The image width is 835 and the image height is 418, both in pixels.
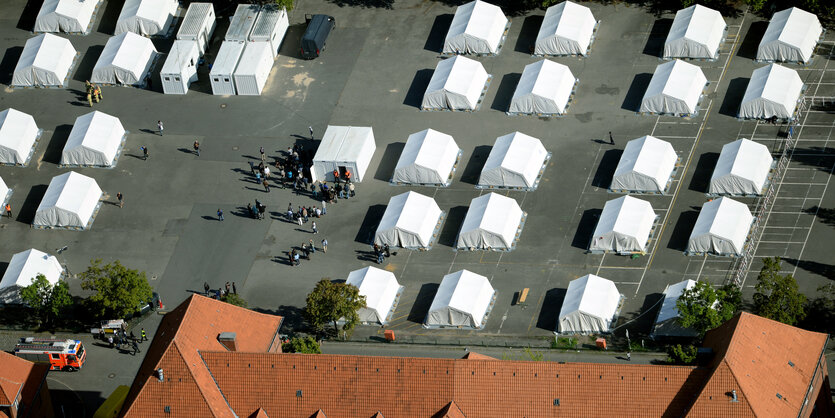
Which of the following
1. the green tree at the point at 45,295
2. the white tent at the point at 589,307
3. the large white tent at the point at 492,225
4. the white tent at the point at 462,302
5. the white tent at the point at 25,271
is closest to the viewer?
the white tent at the point at 589,307

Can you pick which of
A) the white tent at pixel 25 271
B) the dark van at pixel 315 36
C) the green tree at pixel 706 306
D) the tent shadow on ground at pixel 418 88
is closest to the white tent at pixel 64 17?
the dark van at pixel 315 36

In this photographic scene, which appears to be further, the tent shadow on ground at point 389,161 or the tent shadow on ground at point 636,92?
the tent shadow on ground at point 636,92

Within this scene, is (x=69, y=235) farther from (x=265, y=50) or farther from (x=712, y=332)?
(x=712, y=332)

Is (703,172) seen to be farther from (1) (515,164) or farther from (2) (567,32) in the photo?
(2) (567,32)

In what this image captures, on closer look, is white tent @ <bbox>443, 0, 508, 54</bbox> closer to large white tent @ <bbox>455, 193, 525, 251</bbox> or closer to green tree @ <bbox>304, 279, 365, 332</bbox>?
large white tent @ <bbox>455, 193, 525, 251</bbox>

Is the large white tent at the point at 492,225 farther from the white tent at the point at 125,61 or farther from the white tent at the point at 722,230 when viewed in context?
the white tent at the point at 125,61

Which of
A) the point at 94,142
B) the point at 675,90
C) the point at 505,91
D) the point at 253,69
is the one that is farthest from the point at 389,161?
the point at 94,142
